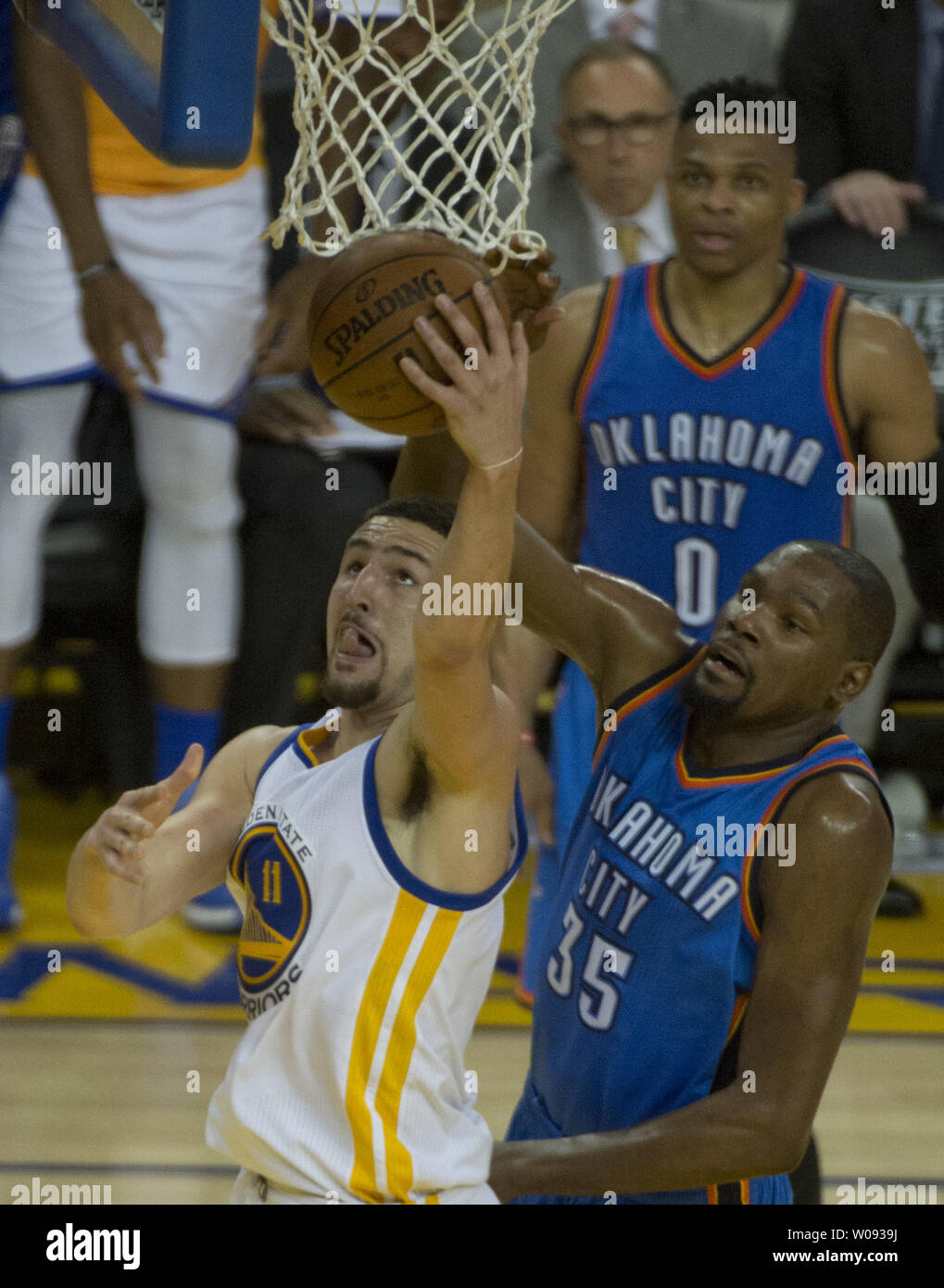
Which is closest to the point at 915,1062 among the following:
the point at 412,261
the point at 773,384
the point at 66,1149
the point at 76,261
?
the point at 773,384

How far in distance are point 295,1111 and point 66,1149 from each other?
1680mm

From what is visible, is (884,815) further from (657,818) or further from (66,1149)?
(66,1149)

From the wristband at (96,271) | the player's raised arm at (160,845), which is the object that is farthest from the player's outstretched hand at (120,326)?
the player's raised arm at (160,845)

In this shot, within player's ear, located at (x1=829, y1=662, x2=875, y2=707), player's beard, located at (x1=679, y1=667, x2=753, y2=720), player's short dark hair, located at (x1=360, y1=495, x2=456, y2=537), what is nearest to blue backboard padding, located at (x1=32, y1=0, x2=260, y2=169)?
player's short dark hair, located at (x1=360, y1=495, x2=456, y2=537)

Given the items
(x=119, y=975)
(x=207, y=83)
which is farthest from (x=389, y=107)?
(x=119, y=975)

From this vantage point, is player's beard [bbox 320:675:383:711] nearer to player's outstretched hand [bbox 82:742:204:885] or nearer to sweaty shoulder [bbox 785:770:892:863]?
player's outstretched hand [bbox 82:742:204:885]

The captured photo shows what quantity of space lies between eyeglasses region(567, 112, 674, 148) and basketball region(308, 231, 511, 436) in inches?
103

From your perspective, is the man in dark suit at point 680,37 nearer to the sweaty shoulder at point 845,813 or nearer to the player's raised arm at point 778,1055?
the sweaty shoulder at point 845,813

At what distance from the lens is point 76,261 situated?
4.79 meters

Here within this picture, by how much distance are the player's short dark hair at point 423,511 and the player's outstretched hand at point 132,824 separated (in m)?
0.42

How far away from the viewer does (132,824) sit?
6.77 feet

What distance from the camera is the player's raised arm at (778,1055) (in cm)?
224

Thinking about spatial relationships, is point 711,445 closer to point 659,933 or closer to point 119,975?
point 659,933

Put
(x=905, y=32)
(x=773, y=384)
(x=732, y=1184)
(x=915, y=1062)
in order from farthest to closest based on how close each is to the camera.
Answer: (x=905, y=32), (x=915, y=1062), (x=773, y=384), (x=732, y=1184)
